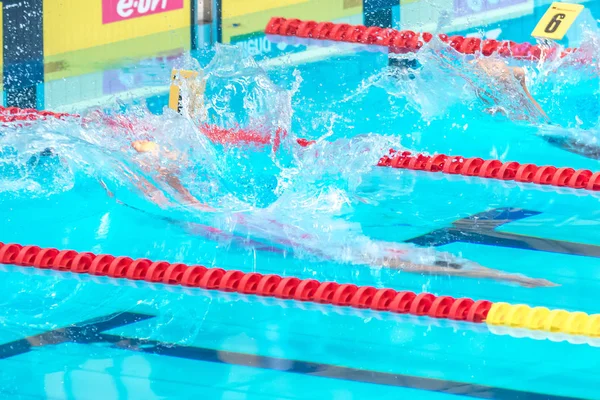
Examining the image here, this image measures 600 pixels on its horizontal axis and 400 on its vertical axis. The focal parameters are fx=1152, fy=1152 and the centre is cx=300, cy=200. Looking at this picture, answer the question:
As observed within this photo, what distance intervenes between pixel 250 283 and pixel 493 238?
0.90m

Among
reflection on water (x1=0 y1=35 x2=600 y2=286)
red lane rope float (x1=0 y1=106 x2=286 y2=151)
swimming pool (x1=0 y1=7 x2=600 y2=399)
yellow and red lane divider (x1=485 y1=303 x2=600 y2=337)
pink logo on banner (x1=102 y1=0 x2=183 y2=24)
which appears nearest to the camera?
swimming pool (x1=0 y1=7 x2=600 y2=399)

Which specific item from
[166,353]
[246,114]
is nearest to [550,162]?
[246,114]

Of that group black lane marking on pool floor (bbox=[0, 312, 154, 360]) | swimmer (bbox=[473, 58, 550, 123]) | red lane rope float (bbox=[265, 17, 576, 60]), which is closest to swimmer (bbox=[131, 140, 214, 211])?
black lane marking on pool floor (bbox=[0, 312, 154, 360])

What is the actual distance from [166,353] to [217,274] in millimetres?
481

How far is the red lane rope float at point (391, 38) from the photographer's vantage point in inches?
233

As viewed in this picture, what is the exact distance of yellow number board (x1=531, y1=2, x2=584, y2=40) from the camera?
575 centimetres

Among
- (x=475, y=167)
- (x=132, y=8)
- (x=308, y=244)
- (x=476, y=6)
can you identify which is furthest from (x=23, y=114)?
(x=476, y=6)

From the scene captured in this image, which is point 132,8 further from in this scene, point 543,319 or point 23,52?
point 543,319

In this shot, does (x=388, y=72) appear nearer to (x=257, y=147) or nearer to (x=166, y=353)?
(x=257, y=147)

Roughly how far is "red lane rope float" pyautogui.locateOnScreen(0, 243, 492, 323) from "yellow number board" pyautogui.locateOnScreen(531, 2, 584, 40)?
3035mm

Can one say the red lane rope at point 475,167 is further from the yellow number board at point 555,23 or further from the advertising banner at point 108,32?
the yellow number board at point 555,23

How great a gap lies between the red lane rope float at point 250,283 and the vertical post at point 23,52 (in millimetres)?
1847

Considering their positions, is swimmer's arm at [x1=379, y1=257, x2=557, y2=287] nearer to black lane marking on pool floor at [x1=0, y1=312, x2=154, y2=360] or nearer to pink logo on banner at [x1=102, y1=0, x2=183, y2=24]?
black lane marking on pool floor at [x1=0, y1=312, x2=154, y2=360]

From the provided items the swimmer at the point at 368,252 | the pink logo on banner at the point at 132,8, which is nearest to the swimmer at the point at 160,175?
the swimmer at the point at 368,252
